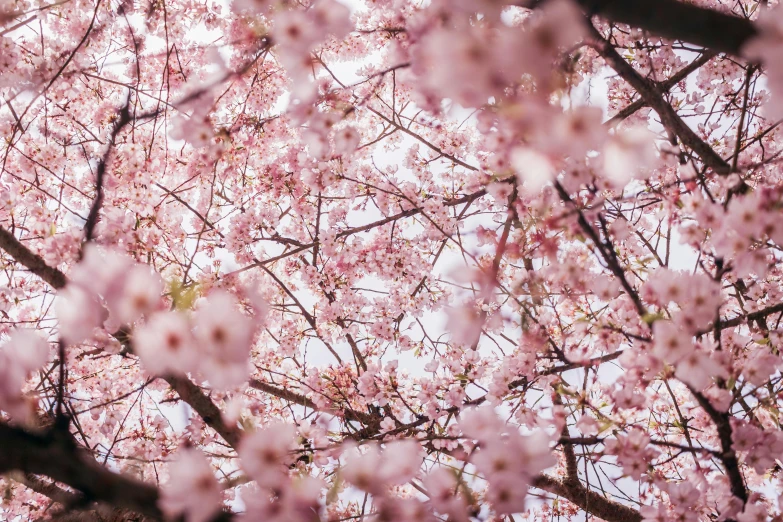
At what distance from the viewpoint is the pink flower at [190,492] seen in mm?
1143

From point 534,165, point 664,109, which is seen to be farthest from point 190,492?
point 664,109

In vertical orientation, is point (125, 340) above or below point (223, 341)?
above

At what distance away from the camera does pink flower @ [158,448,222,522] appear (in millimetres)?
1143

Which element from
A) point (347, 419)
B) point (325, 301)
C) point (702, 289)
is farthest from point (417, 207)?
point (702, 289)

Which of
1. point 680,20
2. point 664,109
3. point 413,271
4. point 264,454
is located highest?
point 413,271

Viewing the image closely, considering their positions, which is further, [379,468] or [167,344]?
[379,468]

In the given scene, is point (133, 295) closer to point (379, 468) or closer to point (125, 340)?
point (379, 468)

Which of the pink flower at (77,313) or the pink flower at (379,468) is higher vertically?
the pink flower at (77,313)

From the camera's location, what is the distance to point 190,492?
47.8 inches

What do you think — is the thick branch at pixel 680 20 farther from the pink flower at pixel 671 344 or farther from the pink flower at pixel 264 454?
the pink flower at pixel 264 454

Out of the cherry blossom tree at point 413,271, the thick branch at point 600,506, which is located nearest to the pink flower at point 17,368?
the cherry blossom tree at point 413,271

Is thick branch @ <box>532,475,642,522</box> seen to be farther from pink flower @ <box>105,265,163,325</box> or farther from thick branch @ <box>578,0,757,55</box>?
pink flower @ <box>105,265,163,325</box>

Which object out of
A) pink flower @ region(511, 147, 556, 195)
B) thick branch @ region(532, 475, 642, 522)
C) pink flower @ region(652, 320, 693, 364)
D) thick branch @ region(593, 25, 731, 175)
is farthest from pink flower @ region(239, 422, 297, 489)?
thick branch @ region(532, 475, 642, 522)

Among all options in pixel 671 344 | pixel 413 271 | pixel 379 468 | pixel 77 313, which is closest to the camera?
pixel 77 313
